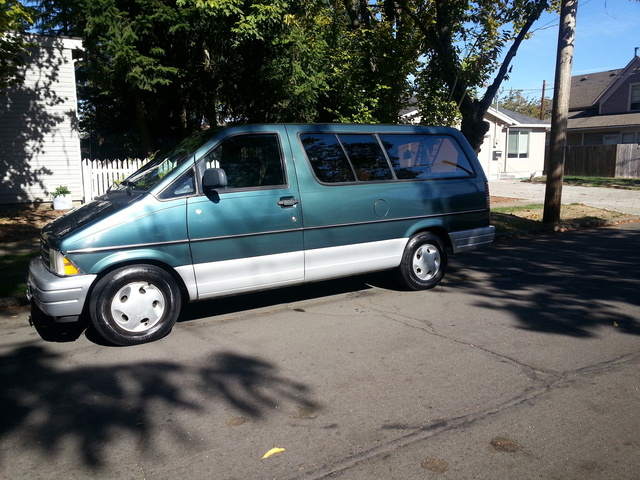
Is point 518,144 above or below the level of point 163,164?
above

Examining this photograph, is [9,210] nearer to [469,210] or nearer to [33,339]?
[33,339]

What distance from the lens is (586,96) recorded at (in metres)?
36.8

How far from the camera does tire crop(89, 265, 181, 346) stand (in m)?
5.24

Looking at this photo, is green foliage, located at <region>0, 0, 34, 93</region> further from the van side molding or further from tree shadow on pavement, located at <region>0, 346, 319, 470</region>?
the van side molding

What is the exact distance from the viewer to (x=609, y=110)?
3478cm

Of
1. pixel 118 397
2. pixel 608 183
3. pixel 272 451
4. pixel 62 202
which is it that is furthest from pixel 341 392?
pixel 608 183

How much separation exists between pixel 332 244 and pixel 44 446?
3.63 meters

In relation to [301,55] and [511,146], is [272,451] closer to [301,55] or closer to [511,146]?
[301,55]

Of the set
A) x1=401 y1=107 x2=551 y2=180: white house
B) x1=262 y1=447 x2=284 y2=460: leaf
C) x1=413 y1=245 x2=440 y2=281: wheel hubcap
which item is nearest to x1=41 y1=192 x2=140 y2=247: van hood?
x1=262 y1=447 x2=284 y2=460: leaf

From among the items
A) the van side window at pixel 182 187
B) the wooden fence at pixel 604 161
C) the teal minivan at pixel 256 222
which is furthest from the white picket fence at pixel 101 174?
the wooden fence at pixel 604 161

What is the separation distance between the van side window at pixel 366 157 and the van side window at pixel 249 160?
3.17 ft

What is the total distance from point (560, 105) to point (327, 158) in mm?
8031

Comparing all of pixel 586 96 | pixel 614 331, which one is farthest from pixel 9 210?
pixel 586 96

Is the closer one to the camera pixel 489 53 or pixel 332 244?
pixel 332 244
